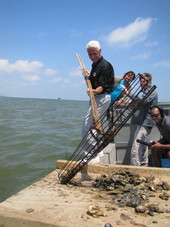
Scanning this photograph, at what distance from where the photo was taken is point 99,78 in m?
3.81

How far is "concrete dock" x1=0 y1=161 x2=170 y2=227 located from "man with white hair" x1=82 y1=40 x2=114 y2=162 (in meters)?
1.13

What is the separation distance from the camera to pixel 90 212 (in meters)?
2.15

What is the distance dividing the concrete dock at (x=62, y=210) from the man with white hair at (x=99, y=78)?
1.13 metres

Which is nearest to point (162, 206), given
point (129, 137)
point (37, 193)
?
point (37, 193)

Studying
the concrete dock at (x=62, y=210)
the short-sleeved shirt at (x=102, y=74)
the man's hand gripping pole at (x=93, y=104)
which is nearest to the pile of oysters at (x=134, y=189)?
the concrete dock at (x=62, y=210)

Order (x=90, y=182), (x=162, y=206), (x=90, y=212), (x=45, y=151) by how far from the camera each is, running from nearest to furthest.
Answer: (x=90, y=212), (x=162, y=206), (x=90, y=182), (x=45, y=151)

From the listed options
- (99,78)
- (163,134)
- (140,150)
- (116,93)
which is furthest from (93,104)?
(140,150)

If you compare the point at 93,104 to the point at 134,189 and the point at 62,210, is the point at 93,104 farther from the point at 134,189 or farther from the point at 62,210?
the point at 62,210

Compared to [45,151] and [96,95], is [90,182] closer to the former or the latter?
[96,95]

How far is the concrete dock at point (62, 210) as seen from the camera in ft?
6.46

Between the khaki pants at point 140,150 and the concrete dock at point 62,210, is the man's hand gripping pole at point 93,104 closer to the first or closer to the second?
the concrete dock at point 62,210

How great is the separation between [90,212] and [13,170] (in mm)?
5270

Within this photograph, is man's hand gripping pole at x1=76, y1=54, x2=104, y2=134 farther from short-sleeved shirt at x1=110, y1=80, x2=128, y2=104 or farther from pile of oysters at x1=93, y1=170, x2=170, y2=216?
short-sleeved shirt at x1=110, y1=80, x2=128, y2=104

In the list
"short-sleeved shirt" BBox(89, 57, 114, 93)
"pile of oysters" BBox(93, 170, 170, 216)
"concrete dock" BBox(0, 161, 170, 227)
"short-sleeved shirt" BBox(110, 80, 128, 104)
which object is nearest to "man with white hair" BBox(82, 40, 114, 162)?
"short-sleeved shirt" BBox(89, 57, 114, 93)
